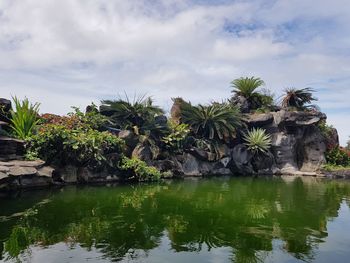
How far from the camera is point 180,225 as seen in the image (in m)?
7.36

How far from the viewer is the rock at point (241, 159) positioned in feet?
67.6

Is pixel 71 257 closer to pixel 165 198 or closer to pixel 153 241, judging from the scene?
pixel 153 241

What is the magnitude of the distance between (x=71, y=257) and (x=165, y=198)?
19.0 ft

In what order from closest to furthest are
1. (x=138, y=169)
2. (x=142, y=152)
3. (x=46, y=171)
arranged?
(x=46, y=171)
(x=138, y=169)
(x=142, y=152)

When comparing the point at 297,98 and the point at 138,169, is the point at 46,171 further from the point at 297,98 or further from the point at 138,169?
the point at 297,98

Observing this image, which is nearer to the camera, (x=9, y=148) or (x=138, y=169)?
(x=9, y=148)

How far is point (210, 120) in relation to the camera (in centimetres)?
2075

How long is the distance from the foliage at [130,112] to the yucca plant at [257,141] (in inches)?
243

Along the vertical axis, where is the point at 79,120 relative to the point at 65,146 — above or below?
above

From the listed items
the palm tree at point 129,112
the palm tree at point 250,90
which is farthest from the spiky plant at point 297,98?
the palm tree at point 129,112

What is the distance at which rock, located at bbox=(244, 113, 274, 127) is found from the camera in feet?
74.0

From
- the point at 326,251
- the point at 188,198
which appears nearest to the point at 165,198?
the point at 188,198

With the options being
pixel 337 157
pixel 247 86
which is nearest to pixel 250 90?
pixel 247 86

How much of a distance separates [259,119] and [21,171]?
50.7 ft
